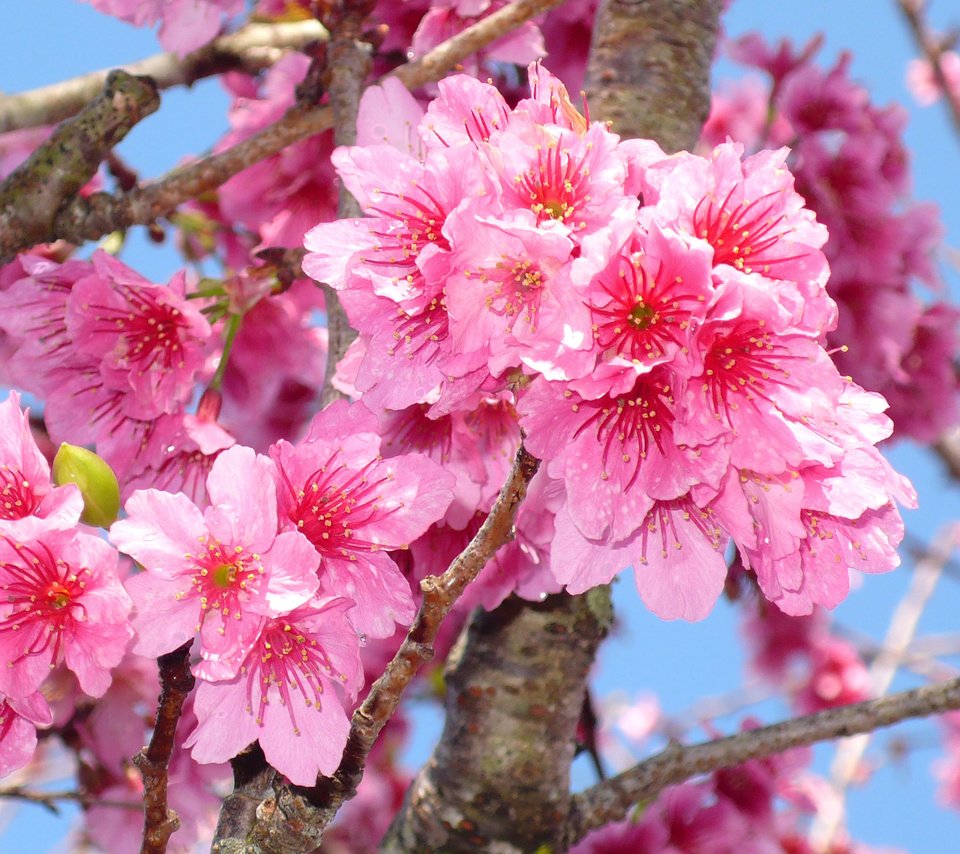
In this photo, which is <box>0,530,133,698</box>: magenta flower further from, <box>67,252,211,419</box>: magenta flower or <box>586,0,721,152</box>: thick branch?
<box>586,0,721,152</box>: thick branch

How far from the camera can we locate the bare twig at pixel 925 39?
296 cm

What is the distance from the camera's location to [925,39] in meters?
3.01

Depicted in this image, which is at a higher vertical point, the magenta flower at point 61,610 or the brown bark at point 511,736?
the magenta flower at point 61,610

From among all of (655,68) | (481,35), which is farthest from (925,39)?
(481,35)

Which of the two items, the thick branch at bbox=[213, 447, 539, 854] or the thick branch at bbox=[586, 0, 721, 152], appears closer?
the thick branch at bbox=[213, 447, 539, 854]

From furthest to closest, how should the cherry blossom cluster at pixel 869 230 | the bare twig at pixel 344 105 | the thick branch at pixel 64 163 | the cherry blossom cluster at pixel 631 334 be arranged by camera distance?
the cherry blossom cluster at pixel 869 230
the thick branch at pixel 64 163
the bare twig at pixel 344 105
the cherry blossom cluster at pixel 631 334

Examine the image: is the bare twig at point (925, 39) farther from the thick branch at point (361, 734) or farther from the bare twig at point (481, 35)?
the thick branch at point (361, 734)

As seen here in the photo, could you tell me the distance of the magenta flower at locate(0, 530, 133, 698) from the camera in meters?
0.99

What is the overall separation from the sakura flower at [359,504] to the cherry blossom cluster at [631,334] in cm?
6

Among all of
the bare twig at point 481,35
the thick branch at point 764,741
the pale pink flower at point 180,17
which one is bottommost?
the thick branch at point 764,741

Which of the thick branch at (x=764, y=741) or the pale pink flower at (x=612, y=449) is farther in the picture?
the thick branch at (x=764, y=741)

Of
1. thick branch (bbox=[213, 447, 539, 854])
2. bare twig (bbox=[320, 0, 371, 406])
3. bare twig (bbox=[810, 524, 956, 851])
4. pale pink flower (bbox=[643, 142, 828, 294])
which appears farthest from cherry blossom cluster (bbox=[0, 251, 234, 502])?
bare twig (bbox=[810, 524, 956, 851])

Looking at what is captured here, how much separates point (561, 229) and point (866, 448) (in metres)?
0.35

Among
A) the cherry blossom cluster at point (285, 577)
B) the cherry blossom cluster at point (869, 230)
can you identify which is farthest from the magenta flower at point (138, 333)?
the cherry blossom cluster at point (869, 230)
